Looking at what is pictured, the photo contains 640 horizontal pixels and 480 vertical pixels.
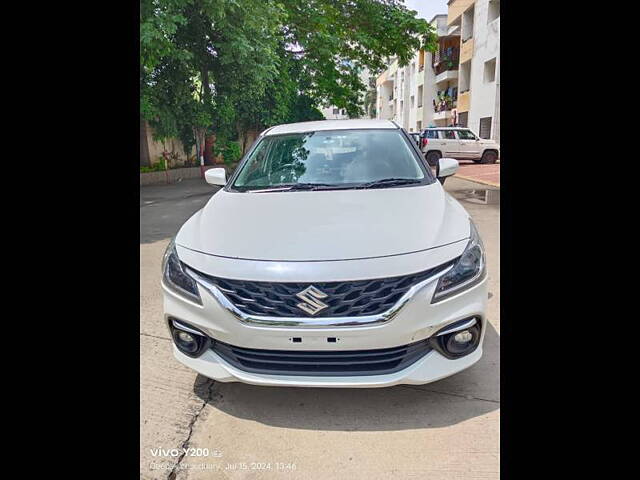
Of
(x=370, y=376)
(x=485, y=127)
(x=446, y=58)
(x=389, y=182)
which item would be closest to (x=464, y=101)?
(x=446, y=58)

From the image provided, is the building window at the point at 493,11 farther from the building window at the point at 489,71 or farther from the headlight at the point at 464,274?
the headlight at the point at 464,274

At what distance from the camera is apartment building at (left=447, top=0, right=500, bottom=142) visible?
574 centimetres

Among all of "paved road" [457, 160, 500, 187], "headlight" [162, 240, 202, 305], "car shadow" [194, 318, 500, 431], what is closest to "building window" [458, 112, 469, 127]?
"paved road" [457, 160, 500, 187]

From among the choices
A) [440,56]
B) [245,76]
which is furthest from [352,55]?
[245,76]

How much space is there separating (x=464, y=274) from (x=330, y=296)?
67 cm

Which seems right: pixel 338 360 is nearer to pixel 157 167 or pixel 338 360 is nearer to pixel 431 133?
pixel 431 133

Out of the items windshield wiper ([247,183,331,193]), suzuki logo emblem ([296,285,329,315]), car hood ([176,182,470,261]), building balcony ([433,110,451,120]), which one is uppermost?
building balcony ([433,110,451,120])

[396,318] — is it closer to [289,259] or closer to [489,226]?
[289,259]

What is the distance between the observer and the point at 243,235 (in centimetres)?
222

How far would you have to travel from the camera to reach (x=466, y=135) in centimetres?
989

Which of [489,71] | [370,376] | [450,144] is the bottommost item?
[370,376]

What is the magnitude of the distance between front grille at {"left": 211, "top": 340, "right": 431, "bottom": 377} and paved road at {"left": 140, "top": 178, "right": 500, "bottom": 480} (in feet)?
1.06

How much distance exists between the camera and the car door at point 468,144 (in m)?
9.19

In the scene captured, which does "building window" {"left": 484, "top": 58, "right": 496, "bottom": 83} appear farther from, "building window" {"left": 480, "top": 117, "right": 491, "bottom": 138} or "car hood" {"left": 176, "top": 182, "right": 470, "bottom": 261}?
"car hood" {"left": 176, "top": 182, "right": 470, "bottom": 261}
